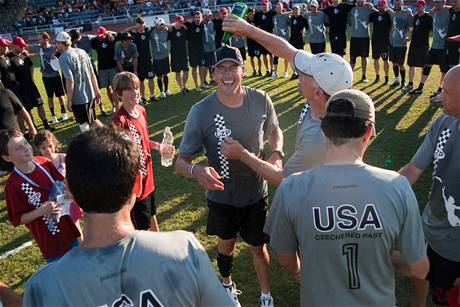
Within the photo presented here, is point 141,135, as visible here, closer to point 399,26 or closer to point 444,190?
point 444,190

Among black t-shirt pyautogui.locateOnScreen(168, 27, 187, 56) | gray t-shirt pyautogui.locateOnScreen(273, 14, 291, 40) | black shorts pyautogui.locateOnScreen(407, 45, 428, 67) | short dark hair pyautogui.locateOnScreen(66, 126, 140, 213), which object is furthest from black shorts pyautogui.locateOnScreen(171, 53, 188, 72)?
short dark hair pyautogui.locateOnScreen(66, 126, 140, 213)

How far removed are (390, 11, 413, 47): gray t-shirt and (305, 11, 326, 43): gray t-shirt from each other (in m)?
2.36

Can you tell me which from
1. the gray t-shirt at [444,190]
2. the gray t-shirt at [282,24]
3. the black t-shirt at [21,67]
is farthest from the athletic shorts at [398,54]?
the black t-shirt at [21,67]

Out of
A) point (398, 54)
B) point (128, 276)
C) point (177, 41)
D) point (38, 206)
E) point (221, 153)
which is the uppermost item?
point (128, 276)

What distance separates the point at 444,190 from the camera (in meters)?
2.98

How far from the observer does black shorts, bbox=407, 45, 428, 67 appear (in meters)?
11.1

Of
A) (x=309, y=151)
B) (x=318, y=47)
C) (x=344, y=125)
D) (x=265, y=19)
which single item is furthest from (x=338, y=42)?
(x=344, y=125)

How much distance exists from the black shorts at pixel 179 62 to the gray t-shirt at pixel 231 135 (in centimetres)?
1003

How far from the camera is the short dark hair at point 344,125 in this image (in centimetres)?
207

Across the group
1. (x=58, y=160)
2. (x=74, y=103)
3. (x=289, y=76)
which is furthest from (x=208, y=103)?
(x=289, y=76)

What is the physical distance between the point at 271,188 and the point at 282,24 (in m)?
9.19

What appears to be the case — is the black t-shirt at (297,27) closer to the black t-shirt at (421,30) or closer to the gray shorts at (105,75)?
the black t-shirt at (421,30)

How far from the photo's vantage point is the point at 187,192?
680cm

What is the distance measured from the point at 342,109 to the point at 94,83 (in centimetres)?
792
